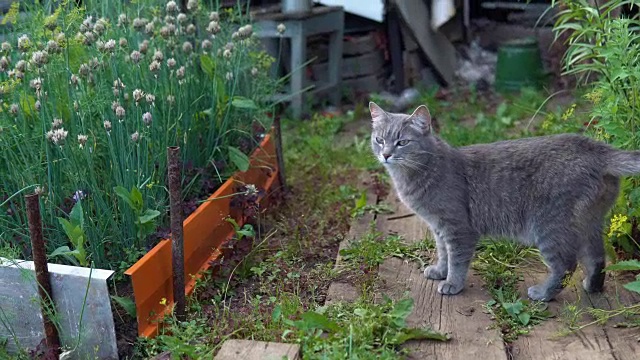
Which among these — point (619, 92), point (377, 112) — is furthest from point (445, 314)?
point (619, 92)

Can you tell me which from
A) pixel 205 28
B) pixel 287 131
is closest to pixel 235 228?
pixel 205 28

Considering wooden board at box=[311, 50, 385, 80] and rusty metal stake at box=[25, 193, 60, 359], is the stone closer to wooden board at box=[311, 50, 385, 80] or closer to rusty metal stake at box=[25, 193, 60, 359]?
rusty metal stake at box=[25, 193, 60, 359]

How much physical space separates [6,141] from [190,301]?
107 centimetres

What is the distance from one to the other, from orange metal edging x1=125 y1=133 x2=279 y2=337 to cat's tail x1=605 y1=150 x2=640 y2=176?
1725 millimetres

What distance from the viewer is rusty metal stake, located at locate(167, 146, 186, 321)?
3.27 metres

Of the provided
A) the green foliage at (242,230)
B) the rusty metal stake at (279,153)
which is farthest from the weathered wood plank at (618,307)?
the rusty metal stake at (279,153)

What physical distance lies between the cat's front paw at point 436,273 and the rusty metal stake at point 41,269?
5.54 ft

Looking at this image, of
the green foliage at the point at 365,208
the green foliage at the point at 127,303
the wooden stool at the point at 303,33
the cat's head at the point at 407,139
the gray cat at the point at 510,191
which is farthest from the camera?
the wooden stool at the point at 303,33

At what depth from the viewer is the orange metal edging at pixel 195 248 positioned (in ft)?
10.8

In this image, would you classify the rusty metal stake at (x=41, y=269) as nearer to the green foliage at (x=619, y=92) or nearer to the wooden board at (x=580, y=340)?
the wooden board at (x=580, y=340)

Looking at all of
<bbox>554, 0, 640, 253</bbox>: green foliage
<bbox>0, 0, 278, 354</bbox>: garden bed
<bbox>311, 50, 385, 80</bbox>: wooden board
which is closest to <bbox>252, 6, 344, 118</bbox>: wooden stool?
<bbox>311, 50, 385, 80</bbox>: wooden board

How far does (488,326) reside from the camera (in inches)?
129

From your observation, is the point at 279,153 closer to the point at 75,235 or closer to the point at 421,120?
the point at 421,120

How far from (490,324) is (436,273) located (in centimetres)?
52
